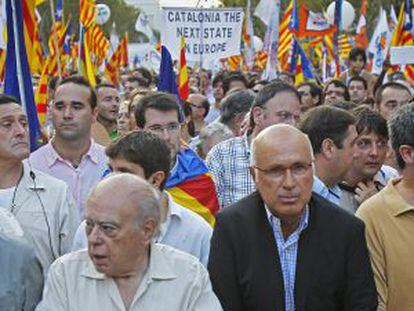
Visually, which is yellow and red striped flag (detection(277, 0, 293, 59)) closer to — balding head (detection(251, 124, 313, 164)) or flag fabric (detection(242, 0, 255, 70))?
flag fabric (detection(242, 0, 255, 70))

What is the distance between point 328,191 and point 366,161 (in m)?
0.61

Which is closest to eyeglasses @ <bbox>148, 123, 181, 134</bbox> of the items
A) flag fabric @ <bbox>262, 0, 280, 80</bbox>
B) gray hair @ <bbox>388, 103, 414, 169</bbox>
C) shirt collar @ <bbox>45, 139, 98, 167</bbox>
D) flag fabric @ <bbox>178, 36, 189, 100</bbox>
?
shirt collar @ <bbox>45, 139, 98, 167</bbox>

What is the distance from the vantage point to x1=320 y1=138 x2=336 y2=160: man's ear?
19.9 ft

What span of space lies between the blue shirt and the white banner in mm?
7893

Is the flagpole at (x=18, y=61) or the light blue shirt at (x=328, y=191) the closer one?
the light blue shirt at (x=328, y=191)

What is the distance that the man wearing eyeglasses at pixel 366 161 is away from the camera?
6227 mm

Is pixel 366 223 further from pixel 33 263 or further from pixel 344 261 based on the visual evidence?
pixel 33 263

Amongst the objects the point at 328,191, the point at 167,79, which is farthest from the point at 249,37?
the point at 328,191

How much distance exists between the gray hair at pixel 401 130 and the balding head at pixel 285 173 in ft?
2.00

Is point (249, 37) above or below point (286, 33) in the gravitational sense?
below

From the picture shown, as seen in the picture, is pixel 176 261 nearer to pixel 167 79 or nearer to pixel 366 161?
pixel 366 161

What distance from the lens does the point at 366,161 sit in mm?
6523

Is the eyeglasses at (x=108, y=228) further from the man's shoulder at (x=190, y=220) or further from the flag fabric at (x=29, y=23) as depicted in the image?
the flag fabric at (x=29, y=23)

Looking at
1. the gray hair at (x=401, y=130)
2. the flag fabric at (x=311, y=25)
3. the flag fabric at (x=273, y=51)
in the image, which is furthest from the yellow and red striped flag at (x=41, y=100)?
the flag fabric at (x=311, y=25)
